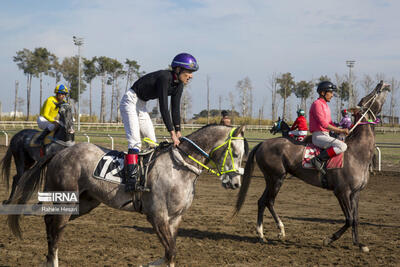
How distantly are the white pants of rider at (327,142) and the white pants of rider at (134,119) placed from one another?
3194 millimetres

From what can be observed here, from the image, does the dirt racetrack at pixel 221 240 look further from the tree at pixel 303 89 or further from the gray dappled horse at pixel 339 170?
the tree at pixel 303 89

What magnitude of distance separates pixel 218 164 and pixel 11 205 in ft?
9.06

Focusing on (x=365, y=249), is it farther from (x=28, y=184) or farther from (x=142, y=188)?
(x=28, y=184)

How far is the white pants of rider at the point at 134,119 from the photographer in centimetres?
506

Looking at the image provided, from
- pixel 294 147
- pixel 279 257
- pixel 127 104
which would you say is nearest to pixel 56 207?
pixel 127 104

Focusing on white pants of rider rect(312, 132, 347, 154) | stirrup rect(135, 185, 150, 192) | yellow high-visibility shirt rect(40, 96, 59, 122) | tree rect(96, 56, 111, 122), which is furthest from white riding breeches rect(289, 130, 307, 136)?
tree rect(96, 56, 111, 122)

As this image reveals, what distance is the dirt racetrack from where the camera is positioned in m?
5.66

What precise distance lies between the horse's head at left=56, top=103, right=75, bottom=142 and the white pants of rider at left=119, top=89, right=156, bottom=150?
389cm

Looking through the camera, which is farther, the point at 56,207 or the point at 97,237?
the point at 97,237

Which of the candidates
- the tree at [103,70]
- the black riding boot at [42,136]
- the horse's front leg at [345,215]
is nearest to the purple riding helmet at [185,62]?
the horse's front leg at [345,215]

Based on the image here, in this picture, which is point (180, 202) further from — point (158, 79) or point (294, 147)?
point (294, 147)

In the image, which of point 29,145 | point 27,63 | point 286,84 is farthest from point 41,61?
point 29,145

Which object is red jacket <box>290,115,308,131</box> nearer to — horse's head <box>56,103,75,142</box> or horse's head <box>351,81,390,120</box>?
horse's head <box>351,81,390,120</box>

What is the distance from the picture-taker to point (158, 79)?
4.84m
